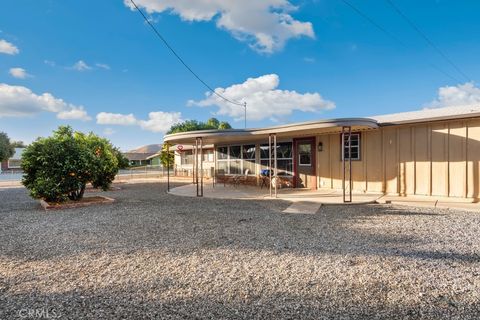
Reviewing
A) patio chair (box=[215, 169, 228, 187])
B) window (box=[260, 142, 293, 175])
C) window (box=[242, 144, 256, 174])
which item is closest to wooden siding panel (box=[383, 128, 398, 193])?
window (box=[260, 142, 293, 175])

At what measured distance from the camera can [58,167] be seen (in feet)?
26.7

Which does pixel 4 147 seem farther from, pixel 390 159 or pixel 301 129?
pixel 390 159

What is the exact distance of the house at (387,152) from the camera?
7.84 metres

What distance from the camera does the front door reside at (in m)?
11.2

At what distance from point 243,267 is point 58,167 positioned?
7.30 meters

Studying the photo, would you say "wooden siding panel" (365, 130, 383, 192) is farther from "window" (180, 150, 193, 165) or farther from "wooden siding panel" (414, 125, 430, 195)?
"window" (180, 150, 193, 165)

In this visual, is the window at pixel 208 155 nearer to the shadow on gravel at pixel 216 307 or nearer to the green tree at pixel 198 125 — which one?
the shadow on gravel at pixel 216 307

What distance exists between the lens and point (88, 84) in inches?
626

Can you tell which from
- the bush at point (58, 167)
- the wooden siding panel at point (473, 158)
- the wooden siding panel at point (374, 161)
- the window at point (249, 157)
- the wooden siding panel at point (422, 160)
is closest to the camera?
the wooden siding panel at point (473, 158)

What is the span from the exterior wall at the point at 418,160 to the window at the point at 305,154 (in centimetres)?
83

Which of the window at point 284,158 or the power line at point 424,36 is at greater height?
the power line at point 424,36

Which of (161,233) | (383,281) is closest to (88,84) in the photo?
(161,233)

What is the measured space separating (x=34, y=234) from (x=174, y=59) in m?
9.12

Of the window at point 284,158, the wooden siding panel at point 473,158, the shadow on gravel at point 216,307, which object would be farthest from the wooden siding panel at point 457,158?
the shadow on gravel at point 216,307
